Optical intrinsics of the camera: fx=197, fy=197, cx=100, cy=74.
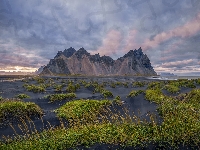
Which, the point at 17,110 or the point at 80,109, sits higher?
the point at 80,109

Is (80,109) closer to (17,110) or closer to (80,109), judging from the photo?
(80,109)

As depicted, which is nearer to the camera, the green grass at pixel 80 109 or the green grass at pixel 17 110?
the green grass at pixel 80 109

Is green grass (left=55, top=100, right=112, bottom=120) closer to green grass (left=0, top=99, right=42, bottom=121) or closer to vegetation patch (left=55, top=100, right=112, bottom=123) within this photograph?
vegetation patch (left=55, top=100, right=112, bottom=123)

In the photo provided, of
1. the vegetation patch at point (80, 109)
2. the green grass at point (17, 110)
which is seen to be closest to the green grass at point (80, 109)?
the vegetation patch at point (80, 109)

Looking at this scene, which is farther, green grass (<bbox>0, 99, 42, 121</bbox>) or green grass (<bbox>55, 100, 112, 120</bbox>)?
green grass (<bbox>0, 99, 42, 121</bbox>)

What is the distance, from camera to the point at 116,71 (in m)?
198

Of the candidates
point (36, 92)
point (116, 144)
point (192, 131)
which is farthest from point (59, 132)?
point (36, 92)

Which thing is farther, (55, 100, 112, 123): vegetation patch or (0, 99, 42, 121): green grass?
(0, 99, 42, 121): green grass

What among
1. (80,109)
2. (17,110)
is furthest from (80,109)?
(17,110)

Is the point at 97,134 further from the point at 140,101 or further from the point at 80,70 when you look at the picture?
the point at 80,70

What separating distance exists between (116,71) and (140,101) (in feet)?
588

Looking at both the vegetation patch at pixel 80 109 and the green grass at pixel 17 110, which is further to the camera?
the green grass at pixel 17 110

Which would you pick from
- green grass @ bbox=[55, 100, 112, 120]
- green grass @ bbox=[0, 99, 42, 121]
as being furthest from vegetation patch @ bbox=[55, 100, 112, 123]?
green grass @ bbox=[0, 99, 42, 121]

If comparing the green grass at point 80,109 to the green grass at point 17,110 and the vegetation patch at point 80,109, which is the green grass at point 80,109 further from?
the green grass at point 17,110
